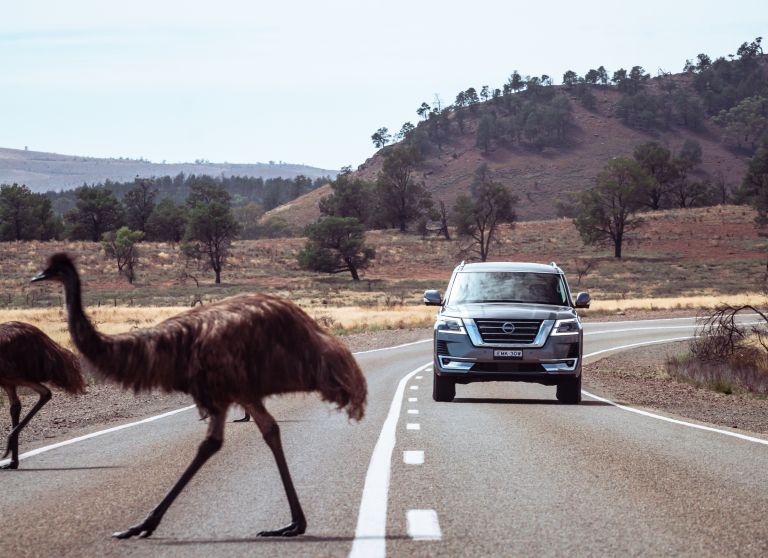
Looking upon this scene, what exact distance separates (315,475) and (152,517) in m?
3.19

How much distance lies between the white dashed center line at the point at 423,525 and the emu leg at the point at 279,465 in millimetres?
719

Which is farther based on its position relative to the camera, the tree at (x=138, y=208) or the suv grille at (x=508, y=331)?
the tree at (x=138, y=208)

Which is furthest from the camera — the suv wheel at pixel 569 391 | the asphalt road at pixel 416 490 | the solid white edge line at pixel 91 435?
the suv wheel at pixel 569 391

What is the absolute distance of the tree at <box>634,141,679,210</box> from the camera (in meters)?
126

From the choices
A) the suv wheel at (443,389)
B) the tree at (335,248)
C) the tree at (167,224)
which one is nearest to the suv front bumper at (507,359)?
the suv wheel at (443,389)

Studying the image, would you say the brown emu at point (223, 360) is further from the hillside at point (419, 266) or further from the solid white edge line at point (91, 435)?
the hillside at point (419, 266)

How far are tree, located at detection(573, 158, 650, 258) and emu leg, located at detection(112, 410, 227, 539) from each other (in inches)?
3816

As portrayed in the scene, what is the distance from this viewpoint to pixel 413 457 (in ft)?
36.4

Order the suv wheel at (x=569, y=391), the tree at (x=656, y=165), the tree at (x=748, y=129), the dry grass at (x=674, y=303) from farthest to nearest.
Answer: the tree at (x=748, y=129)
the tree at (x=656, y=165)
the dry grass at (x=674, y=303)
the suv wheel at (x=569, y=391)

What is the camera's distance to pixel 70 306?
6777 millimetres

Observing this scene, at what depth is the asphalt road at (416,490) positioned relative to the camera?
22.5ft

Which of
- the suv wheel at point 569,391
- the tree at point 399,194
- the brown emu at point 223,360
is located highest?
the tree at point 399,194

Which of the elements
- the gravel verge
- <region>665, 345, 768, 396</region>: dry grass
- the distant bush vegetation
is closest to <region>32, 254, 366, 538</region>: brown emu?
the gravel verge

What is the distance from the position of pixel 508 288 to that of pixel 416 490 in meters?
10.00
